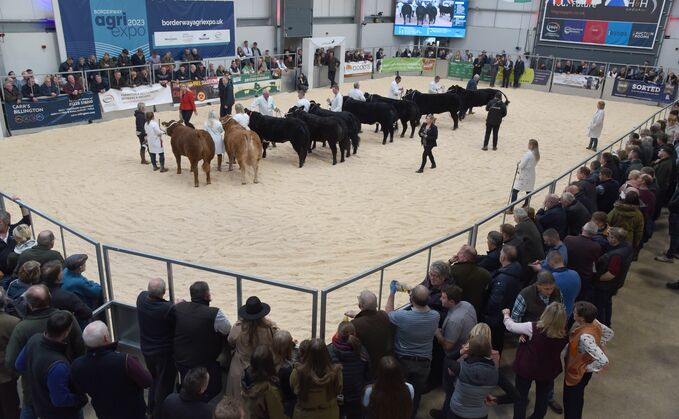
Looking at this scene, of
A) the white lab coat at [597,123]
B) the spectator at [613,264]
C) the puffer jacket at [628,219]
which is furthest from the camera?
the white lab coat at [597,123]

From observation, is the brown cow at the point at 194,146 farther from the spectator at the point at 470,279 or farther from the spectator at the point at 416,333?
the spectator at the point at 416,333

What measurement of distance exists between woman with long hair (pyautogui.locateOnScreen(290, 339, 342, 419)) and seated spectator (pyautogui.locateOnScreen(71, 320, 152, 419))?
1.06 m

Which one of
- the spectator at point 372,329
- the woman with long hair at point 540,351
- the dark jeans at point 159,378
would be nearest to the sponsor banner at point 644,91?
the woman with long hair at point 540,351

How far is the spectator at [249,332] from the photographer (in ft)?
13.8

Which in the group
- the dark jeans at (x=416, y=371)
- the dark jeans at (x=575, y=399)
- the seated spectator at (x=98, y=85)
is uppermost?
the seated spectator at (x=98, y=85)

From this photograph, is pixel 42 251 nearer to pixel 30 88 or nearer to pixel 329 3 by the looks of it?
pixel 30 88

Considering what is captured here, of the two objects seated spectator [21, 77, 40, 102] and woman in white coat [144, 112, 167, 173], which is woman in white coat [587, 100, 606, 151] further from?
seated spectator [21, 77, 40, 102]

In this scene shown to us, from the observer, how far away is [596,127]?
49.2ft

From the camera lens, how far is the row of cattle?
11680 mm

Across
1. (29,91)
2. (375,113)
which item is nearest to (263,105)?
(375,113)

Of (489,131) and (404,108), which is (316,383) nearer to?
(489,131)

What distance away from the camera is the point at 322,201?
1092 centimetres

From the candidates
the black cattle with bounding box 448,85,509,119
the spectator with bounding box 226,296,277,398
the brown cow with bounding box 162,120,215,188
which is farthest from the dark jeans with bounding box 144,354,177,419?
the black cattle with bounding box 448,85,509,119

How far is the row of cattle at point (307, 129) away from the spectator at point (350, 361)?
8.11m
